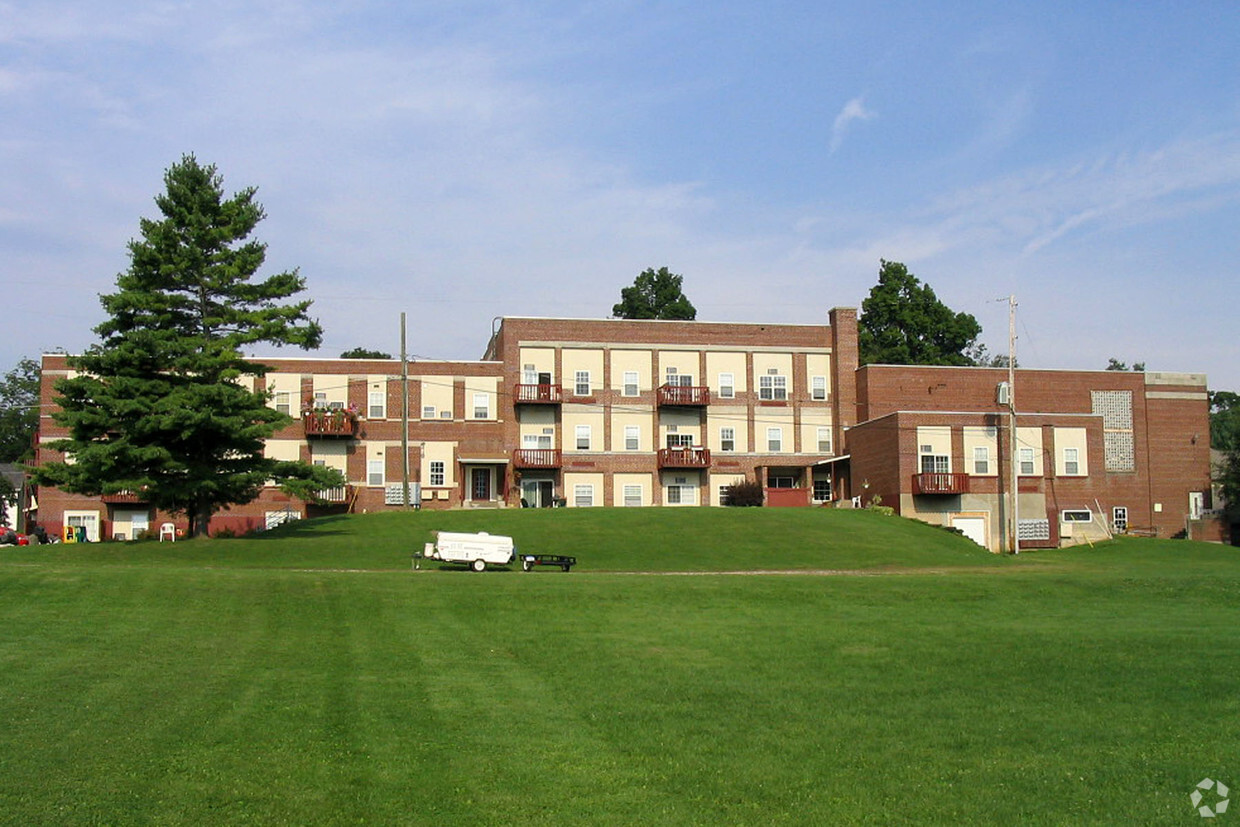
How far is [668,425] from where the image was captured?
68.4m

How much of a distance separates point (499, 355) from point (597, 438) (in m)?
8.06

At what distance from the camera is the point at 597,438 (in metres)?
67.7

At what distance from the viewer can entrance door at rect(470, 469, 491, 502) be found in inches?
2645

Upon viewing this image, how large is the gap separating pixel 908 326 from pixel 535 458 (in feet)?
138

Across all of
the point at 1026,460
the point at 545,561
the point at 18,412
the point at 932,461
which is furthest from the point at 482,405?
the point at 18,412

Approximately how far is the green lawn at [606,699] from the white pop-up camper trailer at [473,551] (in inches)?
277

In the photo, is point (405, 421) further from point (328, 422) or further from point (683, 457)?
point (683, 457)

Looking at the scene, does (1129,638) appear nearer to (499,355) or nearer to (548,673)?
(548,673)

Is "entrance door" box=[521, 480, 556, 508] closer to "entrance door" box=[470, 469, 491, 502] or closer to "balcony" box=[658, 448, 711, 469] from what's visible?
"entrance door" box=[470, 469, 491, 502]

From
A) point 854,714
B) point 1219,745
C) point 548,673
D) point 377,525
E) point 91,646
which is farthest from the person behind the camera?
point 377,525

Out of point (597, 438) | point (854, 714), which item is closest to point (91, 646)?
point (854, 714)

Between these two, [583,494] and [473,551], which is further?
[583,494]

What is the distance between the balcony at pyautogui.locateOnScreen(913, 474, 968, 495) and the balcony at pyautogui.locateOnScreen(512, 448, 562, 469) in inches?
814

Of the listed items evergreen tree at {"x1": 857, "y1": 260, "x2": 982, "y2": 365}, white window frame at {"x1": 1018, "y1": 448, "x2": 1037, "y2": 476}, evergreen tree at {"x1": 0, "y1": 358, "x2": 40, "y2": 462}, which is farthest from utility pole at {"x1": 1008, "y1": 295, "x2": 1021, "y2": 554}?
evergreen tree at {"x1": 0, "y1": 358, "x2": 40, "y2": 462}
